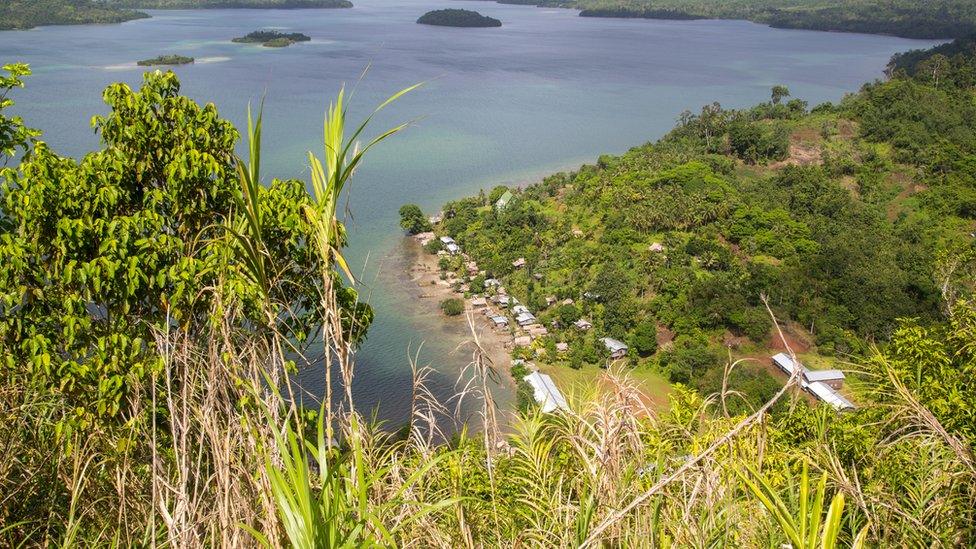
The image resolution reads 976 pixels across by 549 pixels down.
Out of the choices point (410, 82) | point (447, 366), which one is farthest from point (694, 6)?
point (447, 366)

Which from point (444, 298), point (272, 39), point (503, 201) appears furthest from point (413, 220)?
point (272, 39)

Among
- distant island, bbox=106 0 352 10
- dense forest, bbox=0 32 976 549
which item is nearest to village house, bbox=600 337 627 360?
dense forest, bbox=0 32 976 549

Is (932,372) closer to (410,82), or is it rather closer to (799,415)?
(799,415)

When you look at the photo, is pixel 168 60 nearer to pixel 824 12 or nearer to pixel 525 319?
pixel 525 319

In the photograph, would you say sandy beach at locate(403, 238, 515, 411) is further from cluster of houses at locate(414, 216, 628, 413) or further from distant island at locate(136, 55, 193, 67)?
distant island at locate(136, 55, 193, 67)

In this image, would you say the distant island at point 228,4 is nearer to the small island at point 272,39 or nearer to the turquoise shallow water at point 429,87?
the turquoise shallow water at point 429,87

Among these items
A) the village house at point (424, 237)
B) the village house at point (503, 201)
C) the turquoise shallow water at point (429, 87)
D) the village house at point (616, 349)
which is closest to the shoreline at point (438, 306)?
the village house at point (424, 237)
